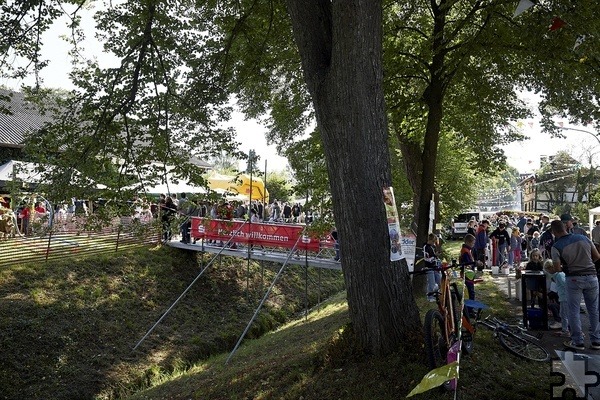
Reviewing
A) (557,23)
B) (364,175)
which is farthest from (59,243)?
(557,23)

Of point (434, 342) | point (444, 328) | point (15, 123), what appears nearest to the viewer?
point (434, 342)

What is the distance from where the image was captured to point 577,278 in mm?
7312

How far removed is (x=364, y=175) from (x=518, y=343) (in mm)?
3366

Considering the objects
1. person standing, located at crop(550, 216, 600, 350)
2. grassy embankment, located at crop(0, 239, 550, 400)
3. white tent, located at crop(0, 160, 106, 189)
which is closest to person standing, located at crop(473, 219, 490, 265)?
grassy embankment, located at crop(0, 239, 550, 400)

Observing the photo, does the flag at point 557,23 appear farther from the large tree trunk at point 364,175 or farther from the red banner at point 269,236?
the red banner at point 269,236

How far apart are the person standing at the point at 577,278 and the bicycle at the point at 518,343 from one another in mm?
509

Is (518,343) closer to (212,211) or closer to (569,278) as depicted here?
(569,278)

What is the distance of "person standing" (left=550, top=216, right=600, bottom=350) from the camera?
7.26 metres

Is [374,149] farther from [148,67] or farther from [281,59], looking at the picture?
[281,59]

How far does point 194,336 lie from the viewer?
17.0m

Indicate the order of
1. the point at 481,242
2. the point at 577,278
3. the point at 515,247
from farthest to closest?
1. the point at 515,247
2. the point at 481,242
3. the point at 577,278

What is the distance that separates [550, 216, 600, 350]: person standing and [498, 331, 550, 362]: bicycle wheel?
515 millimetres

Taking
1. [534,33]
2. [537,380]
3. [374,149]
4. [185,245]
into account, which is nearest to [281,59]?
[534,33]

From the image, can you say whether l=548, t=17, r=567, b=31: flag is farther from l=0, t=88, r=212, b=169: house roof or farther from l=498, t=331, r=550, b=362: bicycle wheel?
l=0, t=88, r=212, b=169: house roof
